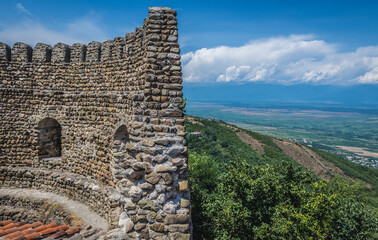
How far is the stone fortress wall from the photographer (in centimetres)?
461

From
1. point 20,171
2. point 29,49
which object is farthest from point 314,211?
point 29,49

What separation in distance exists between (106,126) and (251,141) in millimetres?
37661

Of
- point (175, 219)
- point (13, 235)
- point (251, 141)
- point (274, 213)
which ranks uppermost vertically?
point (175, 219)

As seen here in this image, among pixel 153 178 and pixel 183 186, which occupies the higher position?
pixel 153 178

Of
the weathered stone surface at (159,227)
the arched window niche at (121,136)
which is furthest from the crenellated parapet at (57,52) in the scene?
the weathered stone surface at (159,227)

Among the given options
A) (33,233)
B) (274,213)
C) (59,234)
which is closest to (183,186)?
(59,234)

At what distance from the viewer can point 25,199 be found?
945 centimetres

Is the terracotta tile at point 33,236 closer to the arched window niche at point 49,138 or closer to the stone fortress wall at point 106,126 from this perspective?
the stone fortress wall at point 106,126

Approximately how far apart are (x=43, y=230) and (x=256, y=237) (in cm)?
703

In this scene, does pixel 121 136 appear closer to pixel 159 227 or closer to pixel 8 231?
pixel 8 231

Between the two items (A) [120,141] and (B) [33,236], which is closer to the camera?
(B) [33,236]

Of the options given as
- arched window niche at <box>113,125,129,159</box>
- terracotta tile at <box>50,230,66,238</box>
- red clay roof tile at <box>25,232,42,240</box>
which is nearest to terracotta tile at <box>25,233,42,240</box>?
red clay roof tile at <box>25,232,42,240</box>

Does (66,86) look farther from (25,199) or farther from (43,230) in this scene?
(43,230)

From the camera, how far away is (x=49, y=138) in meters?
10.6
